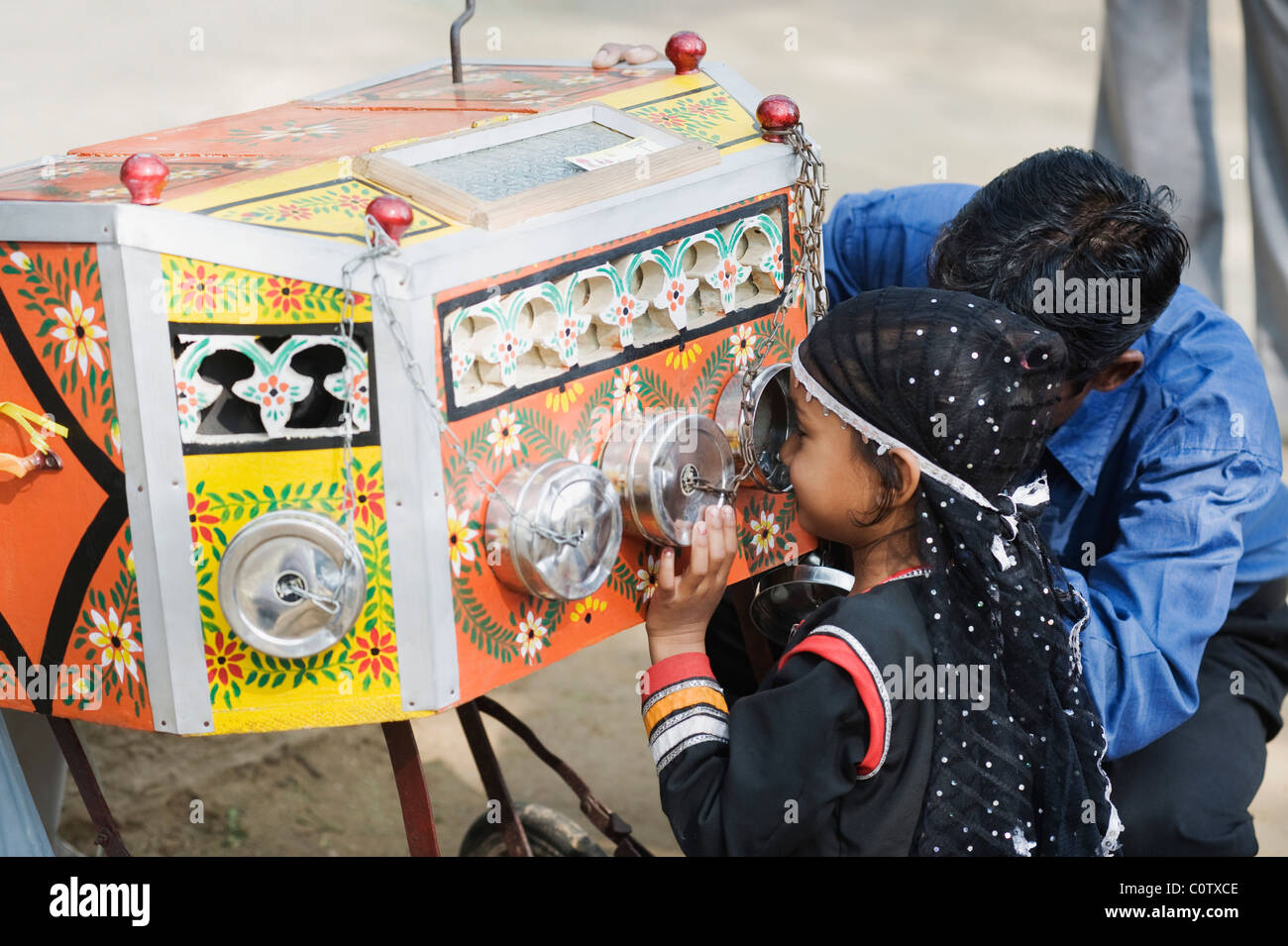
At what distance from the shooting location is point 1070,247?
5.82ft

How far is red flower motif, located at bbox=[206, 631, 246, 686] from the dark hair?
3.27 ft

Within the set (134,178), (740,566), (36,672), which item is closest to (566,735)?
(740,566)

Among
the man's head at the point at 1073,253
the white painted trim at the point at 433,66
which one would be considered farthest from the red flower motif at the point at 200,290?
the man's head at the point at 1073,253

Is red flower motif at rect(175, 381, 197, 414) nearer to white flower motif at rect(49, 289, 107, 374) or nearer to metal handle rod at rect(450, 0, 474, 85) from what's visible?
white flower motif at rect(49, 289, 107, 374)

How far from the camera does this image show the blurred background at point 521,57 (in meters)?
3.14

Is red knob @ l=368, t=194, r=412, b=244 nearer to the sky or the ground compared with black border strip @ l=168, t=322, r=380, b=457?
nearer to the sky

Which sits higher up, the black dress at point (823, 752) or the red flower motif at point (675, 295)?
the red flower motif at point (675, 295)

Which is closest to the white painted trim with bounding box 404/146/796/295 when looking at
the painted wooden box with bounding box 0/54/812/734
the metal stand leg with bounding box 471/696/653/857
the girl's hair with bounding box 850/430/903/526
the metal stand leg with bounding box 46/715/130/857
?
the painted wooden box with bounding box 0/54/812/734

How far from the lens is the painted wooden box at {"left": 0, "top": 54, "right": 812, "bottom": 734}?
4.56ft

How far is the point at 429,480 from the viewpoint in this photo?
142 centimetres

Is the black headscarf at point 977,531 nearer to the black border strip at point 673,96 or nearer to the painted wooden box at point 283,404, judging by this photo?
the painted wooden box at point 283,404

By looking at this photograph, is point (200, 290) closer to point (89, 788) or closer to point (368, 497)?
point (368, 497)

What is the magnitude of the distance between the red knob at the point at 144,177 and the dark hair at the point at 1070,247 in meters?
0.98

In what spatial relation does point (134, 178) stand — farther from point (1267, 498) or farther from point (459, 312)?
point (1267, 498)
